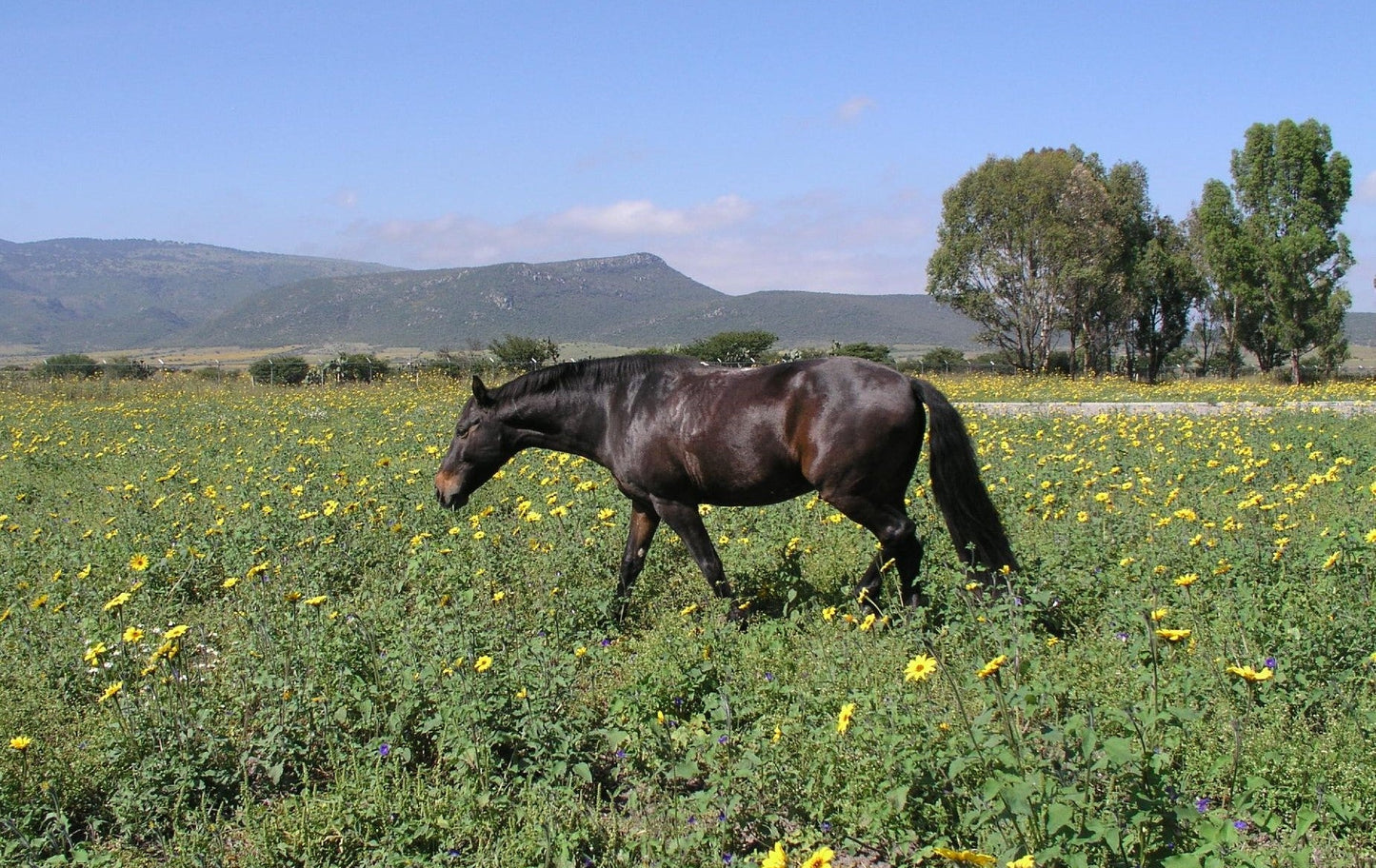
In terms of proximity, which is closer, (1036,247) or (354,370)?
(354,370)

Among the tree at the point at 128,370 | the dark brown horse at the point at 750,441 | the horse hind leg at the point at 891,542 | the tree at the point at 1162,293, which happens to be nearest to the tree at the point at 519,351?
the tree at the point at 128,370

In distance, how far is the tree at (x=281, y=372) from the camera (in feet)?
→ 103

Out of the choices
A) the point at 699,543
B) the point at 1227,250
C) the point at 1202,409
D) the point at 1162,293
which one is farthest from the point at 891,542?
the point at 1162,293

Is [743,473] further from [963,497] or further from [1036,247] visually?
[1036,247]

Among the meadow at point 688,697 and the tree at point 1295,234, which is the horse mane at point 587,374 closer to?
the meadow at point 688,697

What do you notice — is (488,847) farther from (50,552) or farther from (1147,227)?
(1147,227)

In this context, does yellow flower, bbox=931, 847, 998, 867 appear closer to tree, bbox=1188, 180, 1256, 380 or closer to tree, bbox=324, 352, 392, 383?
tree, bbox=324, 352, 392, 383

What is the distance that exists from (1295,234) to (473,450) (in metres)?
41.8

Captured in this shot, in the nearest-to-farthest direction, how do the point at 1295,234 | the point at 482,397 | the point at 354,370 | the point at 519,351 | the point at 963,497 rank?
the point at 963,497, the point at 482,397, the point at 354,370, the point at 519,351, the point at 1295,234

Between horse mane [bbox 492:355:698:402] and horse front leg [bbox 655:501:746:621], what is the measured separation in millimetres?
1021

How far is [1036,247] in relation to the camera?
46312mm

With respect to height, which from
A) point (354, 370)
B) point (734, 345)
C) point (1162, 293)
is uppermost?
point (1162, 293)

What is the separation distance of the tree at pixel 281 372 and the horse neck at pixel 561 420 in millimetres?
25358

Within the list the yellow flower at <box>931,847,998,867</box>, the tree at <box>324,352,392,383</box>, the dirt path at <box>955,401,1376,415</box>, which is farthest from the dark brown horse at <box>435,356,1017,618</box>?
the tree at <box>324,352,392,383</box>
